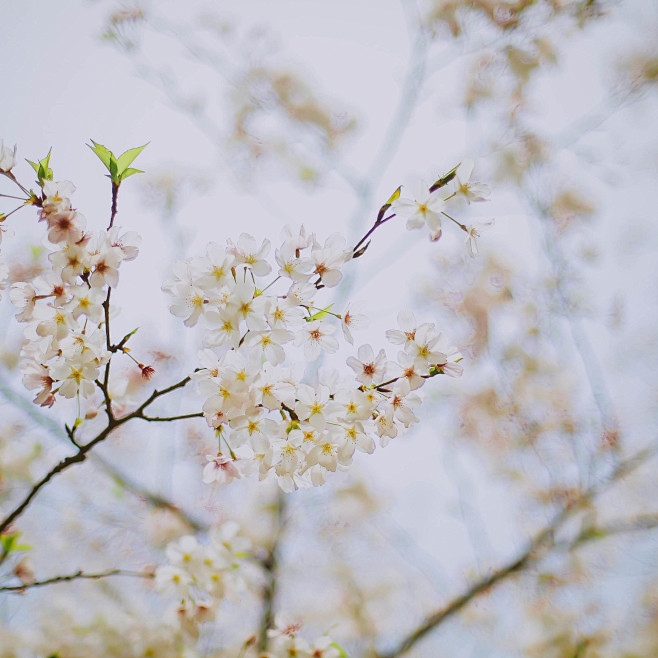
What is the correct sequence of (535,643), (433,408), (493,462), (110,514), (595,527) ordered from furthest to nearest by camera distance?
1. (535,643)
2. (493,462)
3. (433,408)
4. (110,514)
5. (595,527)

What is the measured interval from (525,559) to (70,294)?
3.02 metres

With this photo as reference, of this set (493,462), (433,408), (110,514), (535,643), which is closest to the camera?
(110,514)

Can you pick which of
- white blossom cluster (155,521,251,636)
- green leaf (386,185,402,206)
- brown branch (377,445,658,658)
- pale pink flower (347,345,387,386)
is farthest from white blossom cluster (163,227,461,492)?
brown branch (377,445,658,658)

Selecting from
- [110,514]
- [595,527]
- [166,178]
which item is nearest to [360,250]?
[595,527]

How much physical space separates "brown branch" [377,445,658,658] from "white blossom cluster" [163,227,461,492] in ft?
7.11

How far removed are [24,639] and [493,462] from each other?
4454 mm

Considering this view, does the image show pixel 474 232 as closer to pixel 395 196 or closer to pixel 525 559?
pixel 395 196

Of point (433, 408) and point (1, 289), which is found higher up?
point (433, 408)

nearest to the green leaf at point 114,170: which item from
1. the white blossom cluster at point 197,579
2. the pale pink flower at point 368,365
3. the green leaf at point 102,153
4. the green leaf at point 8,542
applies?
the green leaf at point 102,153

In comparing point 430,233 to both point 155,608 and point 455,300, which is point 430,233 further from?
point 155,608

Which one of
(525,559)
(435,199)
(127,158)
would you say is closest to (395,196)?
(435,199)

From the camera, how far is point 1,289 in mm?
980

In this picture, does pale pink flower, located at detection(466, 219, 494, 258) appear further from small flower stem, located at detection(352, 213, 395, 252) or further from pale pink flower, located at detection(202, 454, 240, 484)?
pale pink flower, located at detection(202, 454, 240, 484)

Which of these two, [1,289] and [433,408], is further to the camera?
[433,408]
